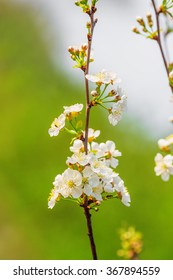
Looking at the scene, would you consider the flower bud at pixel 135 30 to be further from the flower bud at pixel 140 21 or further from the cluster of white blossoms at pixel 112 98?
the cluster of white blossoms at pixel 112 98

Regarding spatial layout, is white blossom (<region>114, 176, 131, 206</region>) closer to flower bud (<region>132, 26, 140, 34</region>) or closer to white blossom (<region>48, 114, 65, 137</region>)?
white blossom (<region>48, 114, 65, 137</region>)

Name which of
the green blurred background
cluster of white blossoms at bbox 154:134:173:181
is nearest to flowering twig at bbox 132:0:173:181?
cluster of white blossoms at bbox 154:134:173:181

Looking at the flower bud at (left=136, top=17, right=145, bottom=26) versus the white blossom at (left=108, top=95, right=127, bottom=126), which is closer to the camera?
the white blossom at (left=108, top=95, right=127, bottom=126)

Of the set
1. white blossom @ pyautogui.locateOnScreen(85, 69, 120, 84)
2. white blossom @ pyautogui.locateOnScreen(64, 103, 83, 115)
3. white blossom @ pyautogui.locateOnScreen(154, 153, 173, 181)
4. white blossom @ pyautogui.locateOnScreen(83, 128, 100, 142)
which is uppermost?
white blossom @ pyautogui.locateOnScreen(85, 69, 120, 84)

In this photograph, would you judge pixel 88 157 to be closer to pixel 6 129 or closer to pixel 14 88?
pixel 6 129

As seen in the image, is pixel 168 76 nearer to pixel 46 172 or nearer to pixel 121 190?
pixel 121 190

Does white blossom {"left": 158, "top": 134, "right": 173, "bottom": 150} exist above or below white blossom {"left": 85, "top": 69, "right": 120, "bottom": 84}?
below

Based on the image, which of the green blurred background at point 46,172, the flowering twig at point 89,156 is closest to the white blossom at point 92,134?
the flowering twig at point 89,156
